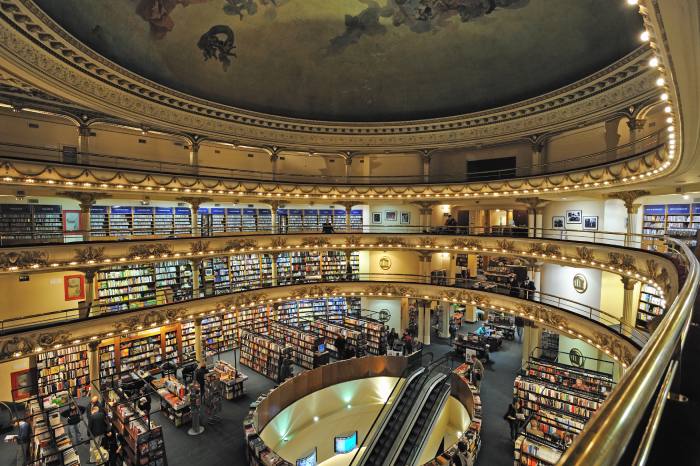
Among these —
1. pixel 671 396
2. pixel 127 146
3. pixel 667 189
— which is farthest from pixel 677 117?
pixel 127 146

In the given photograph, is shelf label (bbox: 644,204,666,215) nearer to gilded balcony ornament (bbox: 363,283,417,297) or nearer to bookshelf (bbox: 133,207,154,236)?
gilded balcony ornament (bbox: 363,283,417,297)

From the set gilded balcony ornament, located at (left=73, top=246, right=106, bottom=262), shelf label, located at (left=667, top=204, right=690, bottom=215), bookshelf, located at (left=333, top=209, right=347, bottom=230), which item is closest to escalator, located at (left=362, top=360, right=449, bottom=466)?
shelf label, located at (left=667, top=204, right=690, bottom=215)

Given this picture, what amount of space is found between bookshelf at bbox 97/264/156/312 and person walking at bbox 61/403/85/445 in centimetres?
491

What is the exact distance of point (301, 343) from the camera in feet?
57.4

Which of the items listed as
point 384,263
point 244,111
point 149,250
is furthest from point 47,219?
point 384,263

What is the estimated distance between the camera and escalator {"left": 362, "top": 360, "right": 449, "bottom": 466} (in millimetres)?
Result: 12000

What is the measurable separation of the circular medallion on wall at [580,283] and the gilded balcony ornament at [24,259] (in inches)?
834

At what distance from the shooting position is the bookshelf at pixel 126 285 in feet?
50.3

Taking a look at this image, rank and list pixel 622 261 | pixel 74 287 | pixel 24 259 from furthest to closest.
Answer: pixel 74 287, pixel 622 261, pixel 24 259

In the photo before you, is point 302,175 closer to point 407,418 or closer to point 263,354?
point 263,354

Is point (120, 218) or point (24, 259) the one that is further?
point (120, 218)

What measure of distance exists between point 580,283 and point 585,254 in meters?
3.61

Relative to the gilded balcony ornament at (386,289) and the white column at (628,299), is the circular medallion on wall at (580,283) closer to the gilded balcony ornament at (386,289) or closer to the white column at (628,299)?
the white column at (628,299)

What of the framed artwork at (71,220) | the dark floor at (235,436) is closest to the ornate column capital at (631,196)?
the dark floor at (235,436)
